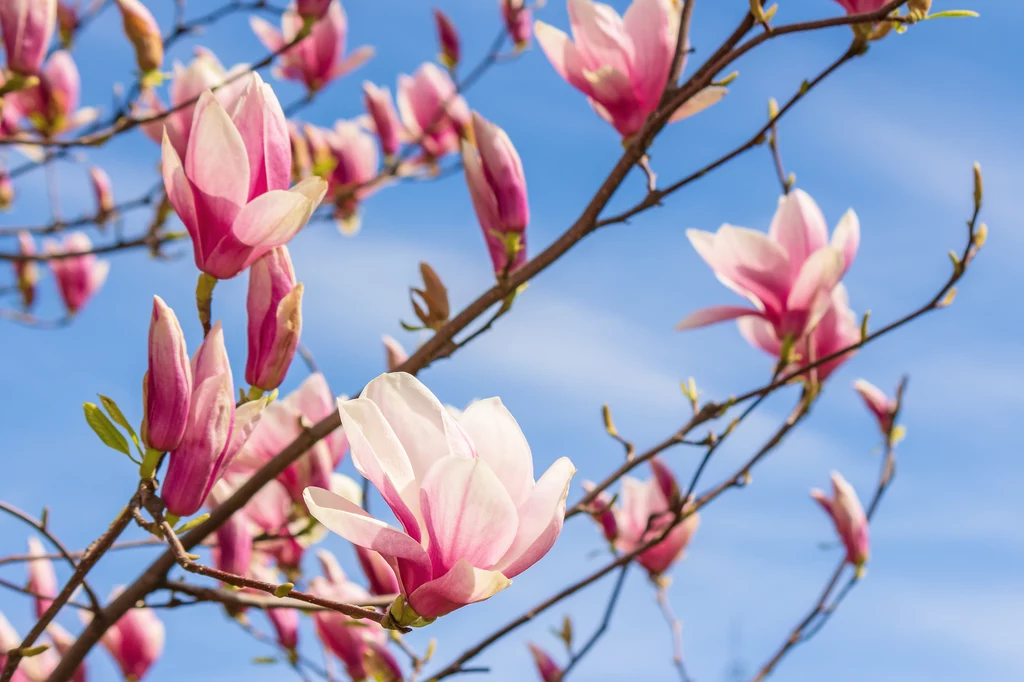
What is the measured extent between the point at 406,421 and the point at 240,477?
3.23 ft

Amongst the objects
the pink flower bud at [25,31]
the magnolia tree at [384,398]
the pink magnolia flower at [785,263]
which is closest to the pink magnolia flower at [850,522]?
the magnolia tree at [384,398]

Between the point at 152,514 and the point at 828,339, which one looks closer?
the point at 152,514

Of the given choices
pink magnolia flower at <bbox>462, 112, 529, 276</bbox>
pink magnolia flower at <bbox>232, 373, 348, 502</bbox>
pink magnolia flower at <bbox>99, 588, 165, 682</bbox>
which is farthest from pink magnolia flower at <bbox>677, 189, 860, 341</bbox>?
pink magnolia flower at <bbox>99, 588, 165, 682</bbox>

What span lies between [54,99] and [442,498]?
2.23 meters

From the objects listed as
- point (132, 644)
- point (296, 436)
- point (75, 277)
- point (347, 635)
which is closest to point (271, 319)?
point (296, 436)

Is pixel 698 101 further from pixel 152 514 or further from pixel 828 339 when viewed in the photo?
pixel 152 514

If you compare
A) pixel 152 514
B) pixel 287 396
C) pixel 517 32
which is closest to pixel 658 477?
pixel 287 396

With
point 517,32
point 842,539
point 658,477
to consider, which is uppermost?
point 517,32

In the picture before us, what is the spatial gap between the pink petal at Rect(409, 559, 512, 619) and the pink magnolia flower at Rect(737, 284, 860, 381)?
1015 mm

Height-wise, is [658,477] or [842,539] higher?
[658,477]

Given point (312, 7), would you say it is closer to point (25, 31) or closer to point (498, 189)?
point (25, 31)

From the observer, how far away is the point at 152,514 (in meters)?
0.84

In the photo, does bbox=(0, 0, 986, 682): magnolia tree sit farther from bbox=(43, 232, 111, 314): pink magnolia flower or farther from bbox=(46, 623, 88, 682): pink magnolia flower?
bbox=(43, 232, 111, 314): pink magnolia flower

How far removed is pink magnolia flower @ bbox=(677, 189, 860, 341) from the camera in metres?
1.42
